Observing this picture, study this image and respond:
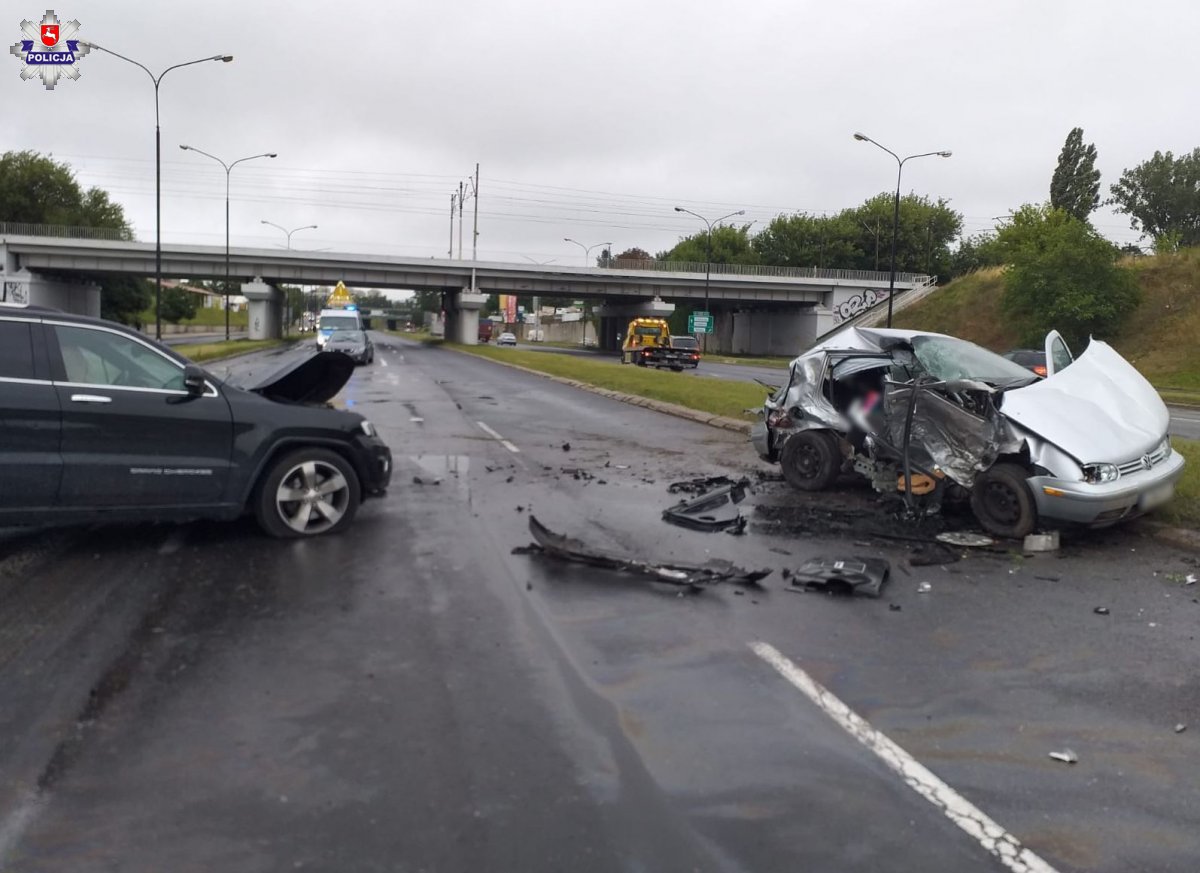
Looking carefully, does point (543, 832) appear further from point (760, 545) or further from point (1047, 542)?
point (1047, 542)

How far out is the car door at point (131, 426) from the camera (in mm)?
6793

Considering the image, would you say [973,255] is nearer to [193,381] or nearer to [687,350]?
[687,350]

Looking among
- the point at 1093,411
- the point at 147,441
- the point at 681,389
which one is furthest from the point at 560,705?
the point at 681,389

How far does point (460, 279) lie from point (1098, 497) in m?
65.1

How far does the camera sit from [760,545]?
7.93 metres

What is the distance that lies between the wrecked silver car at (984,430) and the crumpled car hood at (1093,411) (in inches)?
0.5

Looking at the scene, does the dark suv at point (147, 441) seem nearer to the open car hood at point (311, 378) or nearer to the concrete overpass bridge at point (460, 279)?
the open car hood at point (311, 378)

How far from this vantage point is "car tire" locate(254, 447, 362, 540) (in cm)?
754

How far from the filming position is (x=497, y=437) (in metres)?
15.1

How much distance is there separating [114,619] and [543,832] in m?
3.51

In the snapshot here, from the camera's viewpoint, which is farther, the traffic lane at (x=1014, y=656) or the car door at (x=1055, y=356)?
the car door at (x=1055, y=356)

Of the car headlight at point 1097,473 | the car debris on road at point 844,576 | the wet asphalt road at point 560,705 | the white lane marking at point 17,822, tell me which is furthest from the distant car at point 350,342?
the white lane marking at point 17,822

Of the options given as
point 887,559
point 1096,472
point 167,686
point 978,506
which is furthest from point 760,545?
point 167,686

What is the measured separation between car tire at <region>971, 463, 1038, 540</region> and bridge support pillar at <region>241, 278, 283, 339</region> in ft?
219
